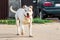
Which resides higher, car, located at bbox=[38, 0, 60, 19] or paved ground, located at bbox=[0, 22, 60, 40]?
car, located at bbox=[38, 0, 60, 19]

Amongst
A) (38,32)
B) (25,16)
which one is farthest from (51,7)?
(25,16)

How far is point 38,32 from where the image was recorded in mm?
11398

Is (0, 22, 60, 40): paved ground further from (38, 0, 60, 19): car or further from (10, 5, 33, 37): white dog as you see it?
(38, 0, 60, 19): car

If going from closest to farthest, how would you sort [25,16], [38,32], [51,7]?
[25,16]
[38,32]
[51,7]

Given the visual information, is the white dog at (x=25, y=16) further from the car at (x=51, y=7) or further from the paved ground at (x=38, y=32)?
the car at (x=51, y=7)

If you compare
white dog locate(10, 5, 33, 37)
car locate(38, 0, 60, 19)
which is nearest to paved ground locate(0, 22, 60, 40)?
white dog locate(10, 5, 33, 37)

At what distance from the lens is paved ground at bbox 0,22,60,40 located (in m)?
10.1

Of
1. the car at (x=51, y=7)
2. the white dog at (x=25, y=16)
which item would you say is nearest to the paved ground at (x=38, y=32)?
the white dog at (x=25, y=16)

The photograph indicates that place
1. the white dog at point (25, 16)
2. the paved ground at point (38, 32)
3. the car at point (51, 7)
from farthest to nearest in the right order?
the car at point (51, 7), the paved ground at point (38, 32), the white dog at point (25, 16)

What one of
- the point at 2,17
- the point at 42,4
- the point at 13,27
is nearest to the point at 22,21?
the point at 13,27

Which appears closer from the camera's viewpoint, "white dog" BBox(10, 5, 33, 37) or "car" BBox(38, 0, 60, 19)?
"white dog" BBox(10, 5, 33, 37)

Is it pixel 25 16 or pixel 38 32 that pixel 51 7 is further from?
pixel 25 16

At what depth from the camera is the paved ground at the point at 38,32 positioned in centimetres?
1012

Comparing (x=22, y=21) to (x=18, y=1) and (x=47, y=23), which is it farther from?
(x=18, y=1)
